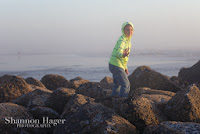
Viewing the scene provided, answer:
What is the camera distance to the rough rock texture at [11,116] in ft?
12.2

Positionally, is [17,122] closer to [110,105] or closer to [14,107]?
[14,107]

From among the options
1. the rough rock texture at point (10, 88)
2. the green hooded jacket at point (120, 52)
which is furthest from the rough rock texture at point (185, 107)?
the rough rock texture at point (10, 88)

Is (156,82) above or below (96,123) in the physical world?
above

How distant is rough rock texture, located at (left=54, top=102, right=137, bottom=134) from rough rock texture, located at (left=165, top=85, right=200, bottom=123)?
893 mm

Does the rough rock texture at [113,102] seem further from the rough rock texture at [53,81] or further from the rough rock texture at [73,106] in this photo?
the rough rock texture at [53,81]

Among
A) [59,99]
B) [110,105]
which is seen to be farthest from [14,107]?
[110,105]

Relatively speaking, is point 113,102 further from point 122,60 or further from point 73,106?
point 122,60

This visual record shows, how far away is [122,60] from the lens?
17.7ft

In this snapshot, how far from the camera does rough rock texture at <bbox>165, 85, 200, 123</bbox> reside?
11.9 ft

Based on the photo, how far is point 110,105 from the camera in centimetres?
395

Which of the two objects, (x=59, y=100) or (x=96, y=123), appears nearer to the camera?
(x=96, y=123)

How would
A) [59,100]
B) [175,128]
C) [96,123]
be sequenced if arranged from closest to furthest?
1. [175,128]
2. [96,123]
3. [59,100]

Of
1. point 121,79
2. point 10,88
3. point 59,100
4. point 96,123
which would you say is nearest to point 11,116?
point 59,100

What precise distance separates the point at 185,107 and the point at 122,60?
6.77 ft
